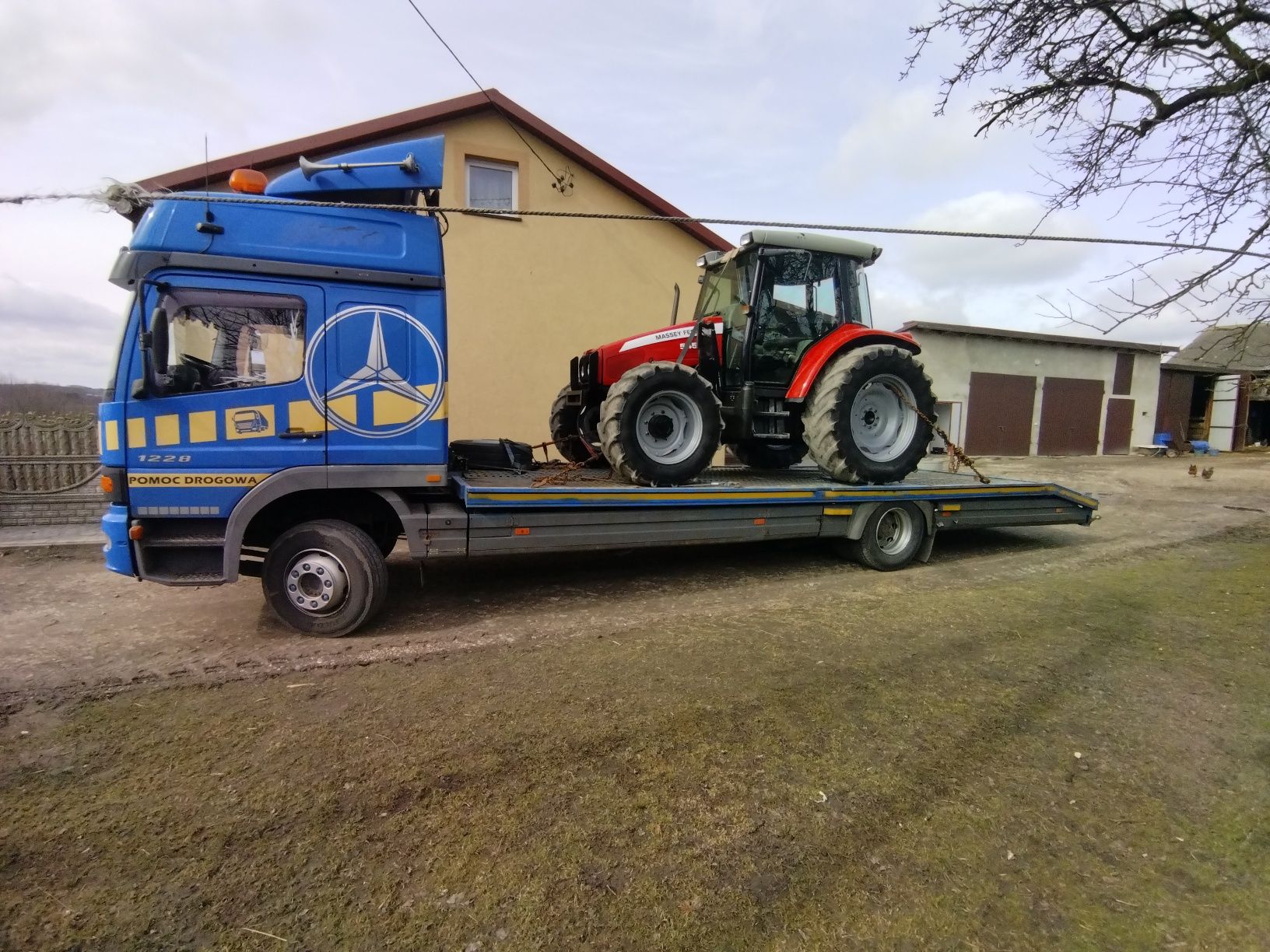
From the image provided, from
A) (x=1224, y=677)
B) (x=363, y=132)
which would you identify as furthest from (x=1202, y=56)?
(x=363, y=132)

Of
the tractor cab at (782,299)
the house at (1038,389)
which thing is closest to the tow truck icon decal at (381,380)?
the tractor cab at (782,299)

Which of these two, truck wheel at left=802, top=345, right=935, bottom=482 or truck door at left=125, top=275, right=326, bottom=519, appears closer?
truck door at left=125, top=275, right=326, bottom=519

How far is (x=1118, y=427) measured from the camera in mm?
22641

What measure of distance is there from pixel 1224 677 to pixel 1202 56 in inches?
190

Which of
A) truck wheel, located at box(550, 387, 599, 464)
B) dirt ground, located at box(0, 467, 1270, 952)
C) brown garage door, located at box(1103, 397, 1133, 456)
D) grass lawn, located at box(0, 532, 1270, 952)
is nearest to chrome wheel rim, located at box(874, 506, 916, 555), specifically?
dirt ground, located at box(0, 467, 1270, 952)

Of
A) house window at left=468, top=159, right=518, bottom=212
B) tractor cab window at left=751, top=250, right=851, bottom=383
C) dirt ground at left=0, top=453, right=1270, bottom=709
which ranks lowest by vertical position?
dirt ground at left=0, top=453, right=1270, bottom=709

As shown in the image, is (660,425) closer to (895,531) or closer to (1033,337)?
(895,531)

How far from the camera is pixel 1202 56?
545 centimetres

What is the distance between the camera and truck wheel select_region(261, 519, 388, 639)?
478cm

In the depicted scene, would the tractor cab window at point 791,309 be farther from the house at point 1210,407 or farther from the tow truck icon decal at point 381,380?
the house at point 1210,407

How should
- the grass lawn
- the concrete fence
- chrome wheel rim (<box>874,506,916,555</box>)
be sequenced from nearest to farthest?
the grass lawn → chrome wheel rim (<box>874,506,916,555</box>) → the concrete fence

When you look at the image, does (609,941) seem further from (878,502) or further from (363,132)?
(363,132)

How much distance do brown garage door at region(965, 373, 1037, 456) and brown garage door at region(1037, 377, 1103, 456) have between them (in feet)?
2.11

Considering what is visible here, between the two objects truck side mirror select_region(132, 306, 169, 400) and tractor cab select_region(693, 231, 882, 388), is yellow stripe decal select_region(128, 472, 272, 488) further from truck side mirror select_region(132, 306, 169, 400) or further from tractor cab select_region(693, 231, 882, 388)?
tractor cab select_region(693, 231, 882, 388)
